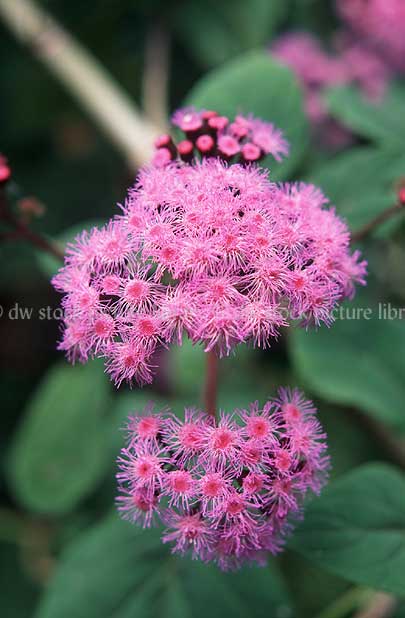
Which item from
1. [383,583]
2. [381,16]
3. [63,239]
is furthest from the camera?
[381,16]

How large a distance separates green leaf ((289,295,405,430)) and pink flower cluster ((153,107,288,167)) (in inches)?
22.1

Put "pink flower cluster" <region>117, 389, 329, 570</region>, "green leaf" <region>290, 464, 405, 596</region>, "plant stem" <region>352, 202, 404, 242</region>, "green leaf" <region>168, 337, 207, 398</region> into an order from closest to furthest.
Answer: "pink flower cluster" <region>117, 389, 329, 570</region>, "green leaf" <region>290, 464, 405, 596</region>, "plant stem" <region>352, 202, 404, 242</region>, "green leaf" <region>168, 337, 207, 398</region>

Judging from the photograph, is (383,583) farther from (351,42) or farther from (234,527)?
(351,42)

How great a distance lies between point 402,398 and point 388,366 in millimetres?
113

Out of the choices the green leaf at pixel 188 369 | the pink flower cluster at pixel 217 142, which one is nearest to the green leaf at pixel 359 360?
the green leaf at pixel 188 369

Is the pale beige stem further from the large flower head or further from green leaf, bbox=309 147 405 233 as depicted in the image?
the large flower head

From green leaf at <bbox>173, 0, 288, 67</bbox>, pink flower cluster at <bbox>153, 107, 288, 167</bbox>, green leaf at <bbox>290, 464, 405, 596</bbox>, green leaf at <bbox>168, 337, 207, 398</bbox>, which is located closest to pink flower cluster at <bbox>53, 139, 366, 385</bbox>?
pink flower cluster at <bbox>153, 107, 288, 167</bbox>

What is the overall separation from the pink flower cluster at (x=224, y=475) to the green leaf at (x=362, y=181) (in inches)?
29.7

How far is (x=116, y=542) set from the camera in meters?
1.58

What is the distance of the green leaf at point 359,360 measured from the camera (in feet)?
5.20

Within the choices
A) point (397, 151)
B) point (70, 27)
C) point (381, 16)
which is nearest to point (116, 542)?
point (397, 151)

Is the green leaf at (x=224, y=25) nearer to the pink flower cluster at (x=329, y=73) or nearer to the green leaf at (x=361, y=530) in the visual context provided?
the pink flower cluster at (x=329, y=73)

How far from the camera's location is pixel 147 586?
1.55 m

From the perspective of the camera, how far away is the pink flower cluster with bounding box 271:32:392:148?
7.14 ft
